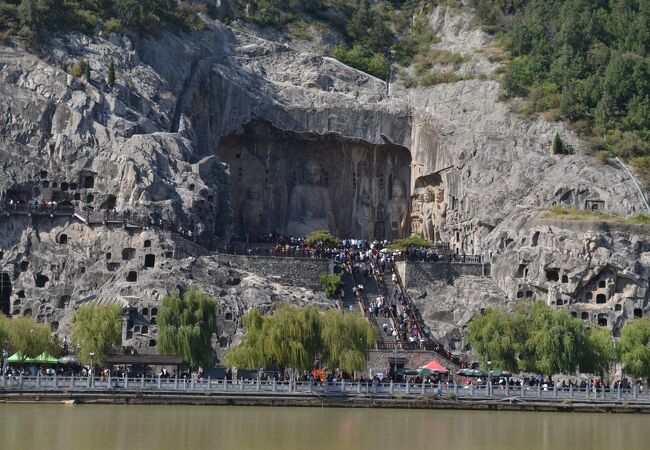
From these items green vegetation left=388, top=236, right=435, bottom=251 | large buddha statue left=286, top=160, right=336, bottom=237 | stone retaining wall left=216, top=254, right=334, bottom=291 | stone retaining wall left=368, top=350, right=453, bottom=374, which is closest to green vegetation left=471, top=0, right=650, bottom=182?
green vegetation left=388, top=236, right=435, bottom=251

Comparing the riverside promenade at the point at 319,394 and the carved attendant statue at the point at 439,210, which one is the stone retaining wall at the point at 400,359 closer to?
the riverside promenade at the point at 319,394

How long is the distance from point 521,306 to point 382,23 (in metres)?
41.1

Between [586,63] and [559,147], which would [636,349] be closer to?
[559,147]

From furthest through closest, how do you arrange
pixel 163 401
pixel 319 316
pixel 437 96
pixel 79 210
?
pixel 437 96
pixel 79 210
pixel 319 316
pixel 163 401

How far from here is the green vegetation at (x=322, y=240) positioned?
374ft

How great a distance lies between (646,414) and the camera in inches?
3511

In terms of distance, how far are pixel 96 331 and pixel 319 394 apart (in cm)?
1337

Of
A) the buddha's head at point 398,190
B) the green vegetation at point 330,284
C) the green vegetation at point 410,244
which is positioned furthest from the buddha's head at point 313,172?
the green vegetation at point 330,284

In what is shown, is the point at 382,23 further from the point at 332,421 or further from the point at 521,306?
the point at 332,421

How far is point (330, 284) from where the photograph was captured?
343 ft

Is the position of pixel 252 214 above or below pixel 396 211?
below

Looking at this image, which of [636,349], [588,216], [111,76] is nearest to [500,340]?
[636,349]

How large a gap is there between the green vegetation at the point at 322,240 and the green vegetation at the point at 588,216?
1437 cm

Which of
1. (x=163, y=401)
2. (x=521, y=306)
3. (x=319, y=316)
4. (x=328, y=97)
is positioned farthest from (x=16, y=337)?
(x=328, y=97)
